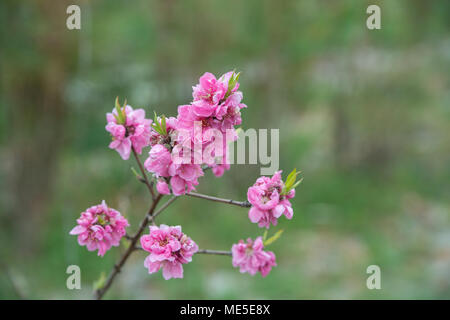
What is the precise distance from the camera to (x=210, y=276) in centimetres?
225

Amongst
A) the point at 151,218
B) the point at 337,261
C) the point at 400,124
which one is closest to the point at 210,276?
the point at 337,261

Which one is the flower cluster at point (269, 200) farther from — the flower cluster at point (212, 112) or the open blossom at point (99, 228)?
the open blossom at point (99, 228)

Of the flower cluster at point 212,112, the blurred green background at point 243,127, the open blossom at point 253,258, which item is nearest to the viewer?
the flower cluster at point 212,112

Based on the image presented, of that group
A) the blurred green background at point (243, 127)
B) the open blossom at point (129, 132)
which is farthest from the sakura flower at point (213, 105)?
the blurred green background at point (243, 127)

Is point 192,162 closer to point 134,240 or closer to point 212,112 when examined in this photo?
point 212,112

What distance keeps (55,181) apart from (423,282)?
2136 millimetres

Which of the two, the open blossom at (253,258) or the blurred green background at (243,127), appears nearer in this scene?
the open blossom at (253,258)

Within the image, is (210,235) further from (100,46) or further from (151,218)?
(151,218)

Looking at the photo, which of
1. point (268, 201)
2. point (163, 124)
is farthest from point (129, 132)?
point (268, 201)

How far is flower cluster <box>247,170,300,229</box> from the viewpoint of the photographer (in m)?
0.49

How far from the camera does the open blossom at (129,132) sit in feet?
1.84

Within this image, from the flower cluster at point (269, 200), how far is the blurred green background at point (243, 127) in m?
0.94

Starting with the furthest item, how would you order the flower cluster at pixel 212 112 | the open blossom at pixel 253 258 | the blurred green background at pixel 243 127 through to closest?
the blurred green background at pixel 243 127
the open blossom at pixel 253 258
the flower cluster at pixel 212 112

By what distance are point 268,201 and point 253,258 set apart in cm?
13
